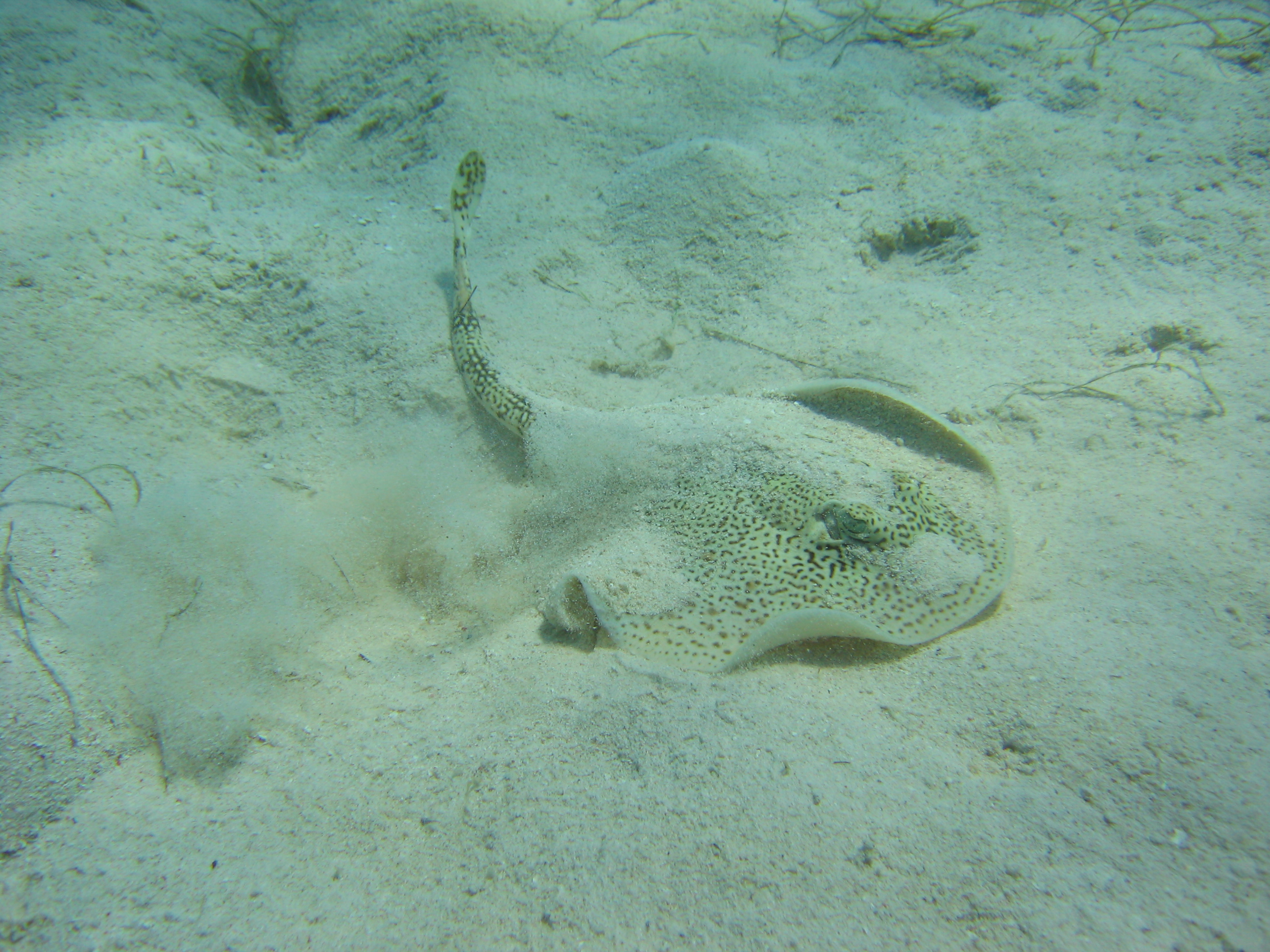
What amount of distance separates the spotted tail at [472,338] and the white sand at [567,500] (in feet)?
0.54

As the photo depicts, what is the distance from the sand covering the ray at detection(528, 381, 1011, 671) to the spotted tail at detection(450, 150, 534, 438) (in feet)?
0.74

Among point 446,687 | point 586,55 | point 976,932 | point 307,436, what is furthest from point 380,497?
point 586,55

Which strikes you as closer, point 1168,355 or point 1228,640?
point 1228,640

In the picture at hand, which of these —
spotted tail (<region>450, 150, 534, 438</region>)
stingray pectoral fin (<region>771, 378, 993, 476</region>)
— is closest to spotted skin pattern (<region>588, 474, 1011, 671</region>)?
stingray pectoral fin (<region>771, 378, 993, 476</region>)

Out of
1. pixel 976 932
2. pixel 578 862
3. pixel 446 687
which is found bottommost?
pixel 446 687

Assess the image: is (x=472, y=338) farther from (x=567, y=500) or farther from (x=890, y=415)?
(x=890, y=415)

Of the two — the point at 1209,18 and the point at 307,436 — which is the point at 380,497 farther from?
the point at 1209,18

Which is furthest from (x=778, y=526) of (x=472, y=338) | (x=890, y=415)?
(x=472, y=338)

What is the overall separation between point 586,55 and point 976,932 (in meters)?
6.72

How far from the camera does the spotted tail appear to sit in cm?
359

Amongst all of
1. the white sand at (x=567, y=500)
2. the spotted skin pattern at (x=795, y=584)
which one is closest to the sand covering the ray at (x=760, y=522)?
the spotted skin pattern at (x=795, y=584)

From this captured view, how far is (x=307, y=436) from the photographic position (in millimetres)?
3684

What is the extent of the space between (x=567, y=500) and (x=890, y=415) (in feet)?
6.46

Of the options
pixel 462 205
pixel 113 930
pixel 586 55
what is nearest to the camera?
pixel 113 930
